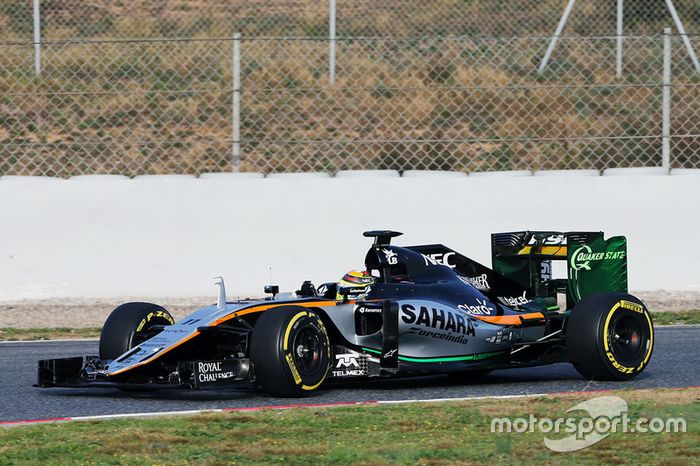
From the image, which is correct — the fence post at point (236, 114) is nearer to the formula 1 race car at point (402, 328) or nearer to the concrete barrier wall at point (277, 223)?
the concrete barrier wall at point (277, 223)

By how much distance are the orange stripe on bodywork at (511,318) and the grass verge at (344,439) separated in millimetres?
1442

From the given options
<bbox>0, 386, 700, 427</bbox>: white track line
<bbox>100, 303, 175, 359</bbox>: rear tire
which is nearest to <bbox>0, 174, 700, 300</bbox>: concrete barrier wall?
<bbox>100, 303, 175, 359</bbox>: rear tire

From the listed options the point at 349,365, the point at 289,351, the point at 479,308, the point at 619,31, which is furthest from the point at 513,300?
the point at 619,31

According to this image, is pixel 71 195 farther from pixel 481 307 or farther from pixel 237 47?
pixel 481 307

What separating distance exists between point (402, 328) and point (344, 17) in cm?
1154

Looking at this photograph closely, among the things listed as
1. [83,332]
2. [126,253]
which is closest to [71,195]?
[126,253]

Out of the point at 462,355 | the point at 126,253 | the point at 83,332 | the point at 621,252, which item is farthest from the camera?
the point at 126,253

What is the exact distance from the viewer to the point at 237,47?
568 inches

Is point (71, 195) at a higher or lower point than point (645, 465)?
higher

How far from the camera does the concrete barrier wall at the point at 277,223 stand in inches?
535

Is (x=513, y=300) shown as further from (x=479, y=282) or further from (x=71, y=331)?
(x=71, y=331)

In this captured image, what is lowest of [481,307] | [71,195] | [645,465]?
[645,465]

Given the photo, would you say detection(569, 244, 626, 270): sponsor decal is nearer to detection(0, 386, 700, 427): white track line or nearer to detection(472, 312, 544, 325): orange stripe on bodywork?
detection(472, 312, 544, 325): orange stripe on bodywork

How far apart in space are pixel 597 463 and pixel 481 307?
11.0 ft
